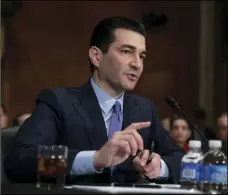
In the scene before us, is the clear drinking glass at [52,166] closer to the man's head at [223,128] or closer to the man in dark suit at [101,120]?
the man in dark suit at [101,120]

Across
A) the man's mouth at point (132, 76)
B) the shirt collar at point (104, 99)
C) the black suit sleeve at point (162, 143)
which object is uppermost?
the man's mouth at point (132, 76)

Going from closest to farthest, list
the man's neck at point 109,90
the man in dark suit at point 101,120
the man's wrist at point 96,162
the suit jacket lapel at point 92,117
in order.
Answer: the man's wrist at point 96,162 < the man in dark suit at point 101,120 < the suit jacket lapel at point 92,117 < the man's neck at point 109,90

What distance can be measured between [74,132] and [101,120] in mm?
109

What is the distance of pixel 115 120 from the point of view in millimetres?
2355

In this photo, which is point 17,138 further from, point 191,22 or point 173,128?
point 191,22

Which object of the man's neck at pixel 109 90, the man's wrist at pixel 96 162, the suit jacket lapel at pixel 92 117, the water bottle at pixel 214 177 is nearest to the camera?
the water bottle at pixel 214 177

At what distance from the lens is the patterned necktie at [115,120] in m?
2.34

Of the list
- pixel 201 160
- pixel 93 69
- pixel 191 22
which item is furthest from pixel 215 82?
pixel 201 160

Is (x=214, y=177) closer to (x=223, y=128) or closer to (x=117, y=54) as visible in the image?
(x=117, y=54)

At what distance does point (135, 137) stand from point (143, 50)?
2.07 feet

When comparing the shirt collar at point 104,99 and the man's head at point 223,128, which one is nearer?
the shirt collar at point 104,99

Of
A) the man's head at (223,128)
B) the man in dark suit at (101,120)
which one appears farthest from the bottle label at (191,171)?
the man's head at (223,128)

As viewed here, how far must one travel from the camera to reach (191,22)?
825 cm

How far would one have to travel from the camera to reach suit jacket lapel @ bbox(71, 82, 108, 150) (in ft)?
7.47
